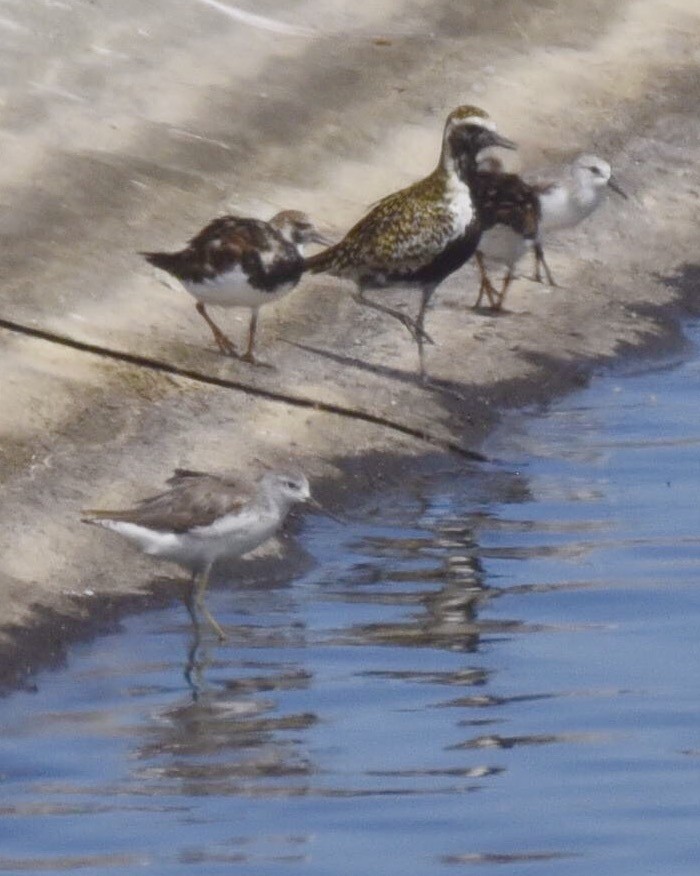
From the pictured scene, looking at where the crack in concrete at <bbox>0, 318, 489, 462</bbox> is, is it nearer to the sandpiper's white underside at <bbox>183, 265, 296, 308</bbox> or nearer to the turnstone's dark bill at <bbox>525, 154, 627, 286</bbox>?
the sandpiper's white underside at <bbox>183, 265, 296, 308</bbox>

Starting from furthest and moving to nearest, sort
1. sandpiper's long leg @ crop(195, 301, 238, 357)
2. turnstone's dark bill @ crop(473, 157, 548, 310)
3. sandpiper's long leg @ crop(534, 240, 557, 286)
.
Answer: sandpiper's long leg @ crop(534, 240, 557, 286), turnstone's dark bill @ crop(473, 157, 548, 310), sandpiper's long leg @ crop(195, 301, 238, 357)

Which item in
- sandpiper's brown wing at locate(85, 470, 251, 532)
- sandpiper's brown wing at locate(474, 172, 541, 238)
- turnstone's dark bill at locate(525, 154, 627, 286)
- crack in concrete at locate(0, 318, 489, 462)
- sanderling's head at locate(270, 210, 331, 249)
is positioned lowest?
crack in concrete at locate(0, 318, 489, 462)

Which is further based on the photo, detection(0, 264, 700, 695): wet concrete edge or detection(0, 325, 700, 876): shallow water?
detection(0, 264, 700, 695): wet concrete edge

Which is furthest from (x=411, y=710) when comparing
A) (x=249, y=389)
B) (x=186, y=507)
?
(x=249, y=389)

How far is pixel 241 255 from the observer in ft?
54.7

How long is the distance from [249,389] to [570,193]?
4.44 m

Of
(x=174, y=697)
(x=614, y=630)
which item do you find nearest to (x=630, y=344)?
(x=614, y=630)

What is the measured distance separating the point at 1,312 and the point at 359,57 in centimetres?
751

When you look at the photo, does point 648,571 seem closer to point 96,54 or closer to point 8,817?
point 8,817

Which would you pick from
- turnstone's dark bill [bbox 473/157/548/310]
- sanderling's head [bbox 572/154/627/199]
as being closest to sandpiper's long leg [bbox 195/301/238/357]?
turnstone's dark bill [bbox 473/157/548/310]

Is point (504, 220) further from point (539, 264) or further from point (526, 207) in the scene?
point (539, 264)

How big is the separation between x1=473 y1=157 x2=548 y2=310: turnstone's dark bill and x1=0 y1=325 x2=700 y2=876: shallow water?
3.30m

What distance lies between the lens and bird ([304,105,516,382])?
17.4 metres

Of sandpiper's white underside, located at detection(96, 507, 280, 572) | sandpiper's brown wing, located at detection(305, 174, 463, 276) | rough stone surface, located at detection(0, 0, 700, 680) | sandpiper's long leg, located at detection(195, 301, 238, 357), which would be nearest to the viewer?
sandpiper's white underside, located at detection(96, 507, 280, 572)
